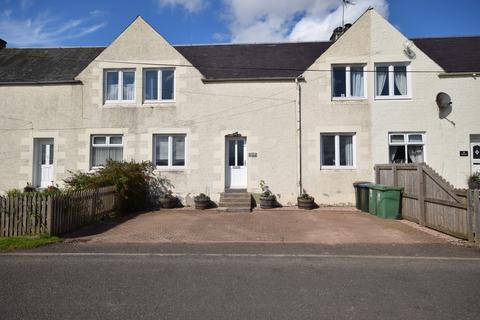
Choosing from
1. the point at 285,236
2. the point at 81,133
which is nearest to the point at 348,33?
the point at 285,236

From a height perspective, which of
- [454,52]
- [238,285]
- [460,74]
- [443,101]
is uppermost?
[454,52]

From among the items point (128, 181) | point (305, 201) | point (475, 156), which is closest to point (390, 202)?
point (305, 201)

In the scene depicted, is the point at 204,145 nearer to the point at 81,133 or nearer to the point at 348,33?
the point at 81,133

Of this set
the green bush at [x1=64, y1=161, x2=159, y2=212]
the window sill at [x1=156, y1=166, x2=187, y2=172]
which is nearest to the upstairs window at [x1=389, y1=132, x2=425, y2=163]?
the window sill at [x1=156, y1=166, x2=187, y2=172]

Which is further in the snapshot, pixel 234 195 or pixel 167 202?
pixel 167 202

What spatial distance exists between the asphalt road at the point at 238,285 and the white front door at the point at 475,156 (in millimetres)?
9204

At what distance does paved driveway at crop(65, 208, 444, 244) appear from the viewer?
8.80m

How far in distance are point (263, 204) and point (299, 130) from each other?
3.60 metres

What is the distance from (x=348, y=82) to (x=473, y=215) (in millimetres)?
8391

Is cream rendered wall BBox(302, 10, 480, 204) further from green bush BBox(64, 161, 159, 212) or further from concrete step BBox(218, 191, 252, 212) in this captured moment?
green bush BBox(64, 161, 159, 212)

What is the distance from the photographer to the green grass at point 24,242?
25.8 feet

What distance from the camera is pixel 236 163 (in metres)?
15.2

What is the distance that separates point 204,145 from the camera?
49.3 feet

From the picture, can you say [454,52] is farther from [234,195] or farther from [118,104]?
[118,104]
